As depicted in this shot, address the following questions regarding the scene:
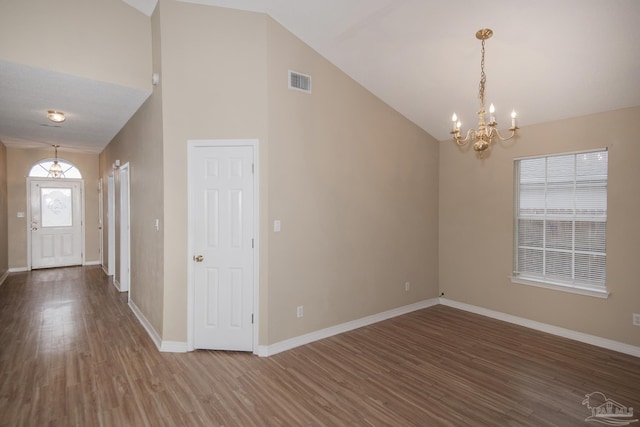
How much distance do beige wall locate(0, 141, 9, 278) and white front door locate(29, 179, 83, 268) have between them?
0.51 meters

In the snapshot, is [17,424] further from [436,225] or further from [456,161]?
[456,161]

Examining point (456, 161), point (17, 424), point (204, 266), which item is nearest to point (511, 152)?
point (456, 161)

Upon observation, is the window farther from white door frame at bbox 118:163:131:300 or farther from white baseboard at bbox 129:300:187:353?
white door frame at bbox 118:163:131:300

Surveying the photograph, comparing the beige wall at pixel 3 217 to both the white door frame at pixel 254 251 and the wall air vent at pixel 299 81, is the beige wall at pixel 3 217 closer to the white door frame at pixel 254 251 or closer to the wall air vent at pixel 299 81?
the white door frame at pixel 254 251

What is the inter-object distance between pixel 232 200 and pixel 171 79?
138cm

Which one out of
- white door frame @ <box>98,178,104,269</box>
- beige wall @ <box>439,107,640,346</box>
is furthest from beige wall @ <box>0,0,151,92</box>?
white door frame @ <box>98,178,104,269</box>

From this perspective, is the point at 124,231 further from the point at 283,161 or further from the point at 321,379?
the point at 321,379

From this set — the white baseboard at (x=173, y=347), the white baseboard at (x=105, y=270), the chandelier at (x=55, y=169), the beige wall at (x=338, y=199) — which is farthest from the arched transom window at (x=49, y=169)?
the beige wall at (x=338, y=199)

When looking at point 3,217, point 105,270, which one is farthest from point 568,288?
point 3,217

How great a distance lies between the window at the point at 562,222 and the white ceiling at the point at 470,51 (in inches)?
23.7

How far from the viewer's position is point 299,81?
12.0 feet

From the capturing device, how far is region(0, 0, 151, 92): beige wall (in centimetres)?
304

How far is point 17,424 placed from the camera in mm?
2338

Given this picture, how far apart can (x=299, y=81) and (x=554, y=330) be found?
424cm
